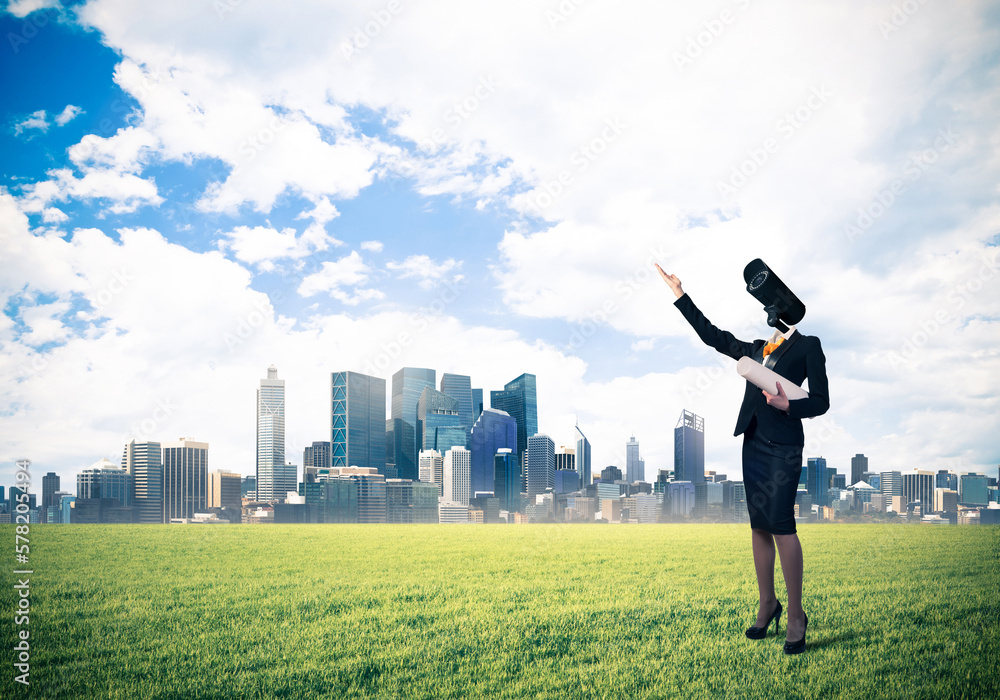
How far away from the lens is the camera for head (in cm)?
564

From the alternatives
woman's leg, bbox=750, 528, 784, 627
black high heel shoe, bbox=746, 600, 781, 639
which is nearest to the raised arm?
woman's leg, bbox=750, 528, 784, 627

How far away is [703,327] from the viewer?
6.15 meters

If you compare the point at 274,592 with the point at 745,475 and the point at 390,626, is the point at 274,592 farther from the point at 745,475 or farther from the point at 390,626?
the point at 745,475

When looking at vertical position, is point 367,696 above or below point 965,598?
above

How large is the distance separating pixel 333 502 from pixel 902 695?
151438 mm

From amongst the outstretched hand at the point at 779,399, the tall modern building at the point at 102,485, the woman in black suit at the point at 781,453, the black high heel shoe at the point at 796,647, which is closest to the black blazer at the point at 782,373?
the woman in black suit at the point at 781,453

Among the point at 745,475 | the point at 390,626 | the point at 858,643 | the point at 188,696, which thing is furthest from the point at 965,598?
the point at 188,696

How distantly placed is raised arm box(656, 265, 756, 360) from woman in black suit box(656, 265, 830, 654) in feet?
0.22

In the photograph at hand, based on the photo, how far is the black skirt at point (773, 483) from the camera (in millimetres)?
5598

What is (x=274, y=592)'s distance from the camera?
9.36 meters

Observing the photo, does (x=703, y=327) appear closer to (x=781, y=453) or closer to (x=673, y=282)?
(x=673, y=282)

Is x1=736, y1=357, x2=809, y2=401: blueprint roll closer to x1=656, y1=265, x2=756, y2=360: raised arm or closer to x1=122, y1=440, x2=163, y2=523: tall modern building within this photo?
x1=656, y1=265, x2=756, y2=360: raised arm

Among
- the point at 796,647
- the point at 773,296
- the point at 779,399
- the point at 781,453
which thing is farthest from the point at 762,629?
the point at 773,296

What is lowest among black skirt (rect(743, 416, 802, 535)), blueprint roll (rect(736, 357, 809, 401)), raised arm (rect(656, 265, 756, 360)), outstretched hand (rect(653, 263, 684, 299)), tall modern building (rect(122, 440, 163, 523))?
tall modern building (rect(122, 440, 163, 523))
